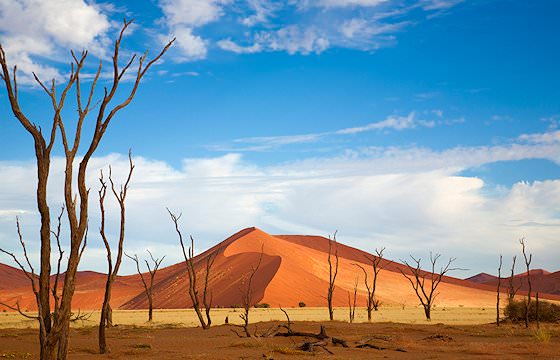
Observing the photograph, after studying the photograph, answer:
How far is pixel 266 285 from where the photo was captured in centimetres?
7962

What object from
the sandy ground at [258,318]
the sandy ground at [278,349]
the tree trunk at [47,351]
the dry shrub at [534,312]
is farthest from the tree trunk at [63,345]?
the dry shrub at [534,312]

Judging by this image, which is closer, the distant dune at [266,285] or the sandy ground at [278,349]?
the sandy ground at [278,349]

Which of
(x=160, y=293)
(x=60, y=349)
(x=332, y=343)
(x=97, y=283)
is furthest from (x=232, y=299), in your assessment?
(x=60, y=349)

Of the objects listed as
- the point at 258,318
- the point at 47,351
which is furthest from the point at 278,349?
the point at 258,318

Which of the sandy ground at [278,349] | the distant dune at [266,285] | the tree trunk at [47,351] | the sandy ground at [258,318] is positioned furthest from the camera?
the distant dune at [266,285]

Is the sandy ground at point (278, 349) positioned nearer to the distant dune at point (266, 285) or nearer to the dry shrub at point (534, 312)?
the dry shrub at point (534, 312)

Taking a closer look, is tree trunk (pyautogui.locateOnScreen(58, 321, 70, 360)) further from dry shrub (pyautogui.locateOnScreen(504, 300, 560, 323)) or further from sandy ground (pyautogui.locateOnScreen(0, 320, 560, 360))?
dry shrub (pyautogui.locateOnScreen(504, 300, 560, 323))

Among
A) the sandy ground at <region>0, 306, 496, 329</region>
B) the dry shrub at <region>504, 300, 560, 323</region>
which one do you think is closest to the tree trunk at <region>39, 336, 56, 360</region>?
the sandy ground at <region>0, 306, 496, 329</region>

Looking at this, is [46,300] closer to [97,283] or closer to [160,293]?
[160,293]

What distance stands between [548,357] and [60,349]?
1152 cm

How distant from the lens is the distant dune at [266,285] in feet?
261

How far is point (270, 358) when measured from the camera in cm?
1395

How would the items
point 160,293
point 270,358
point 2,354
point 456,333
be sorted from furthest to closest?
point 160,293
point 456,333
point 2,354
point 270,358

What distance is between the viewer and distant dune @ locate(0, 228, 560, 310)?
79500 millimetres
